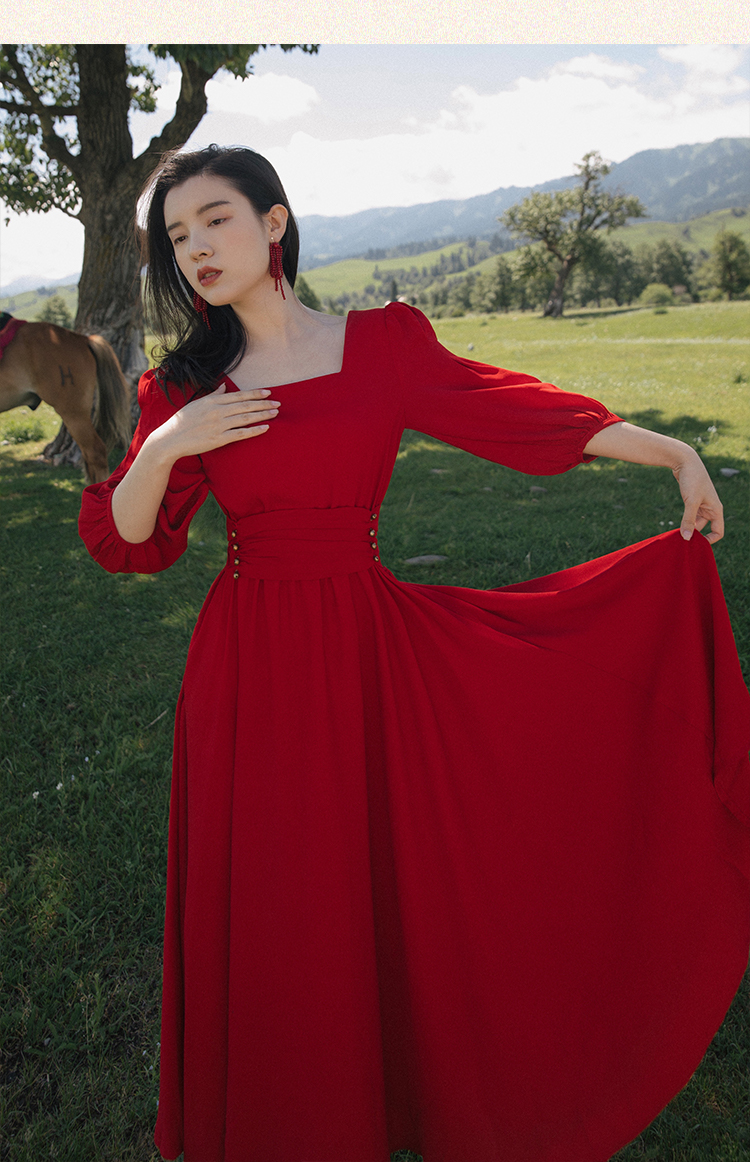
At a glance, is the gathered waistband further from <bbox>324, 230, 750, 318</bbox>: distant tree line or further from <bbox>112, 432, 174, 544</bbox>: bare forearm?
<bbox>324, 230, 750, 318</bbox>: distant tree line

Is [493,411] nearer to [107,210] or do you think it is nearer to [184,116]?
[107,210]

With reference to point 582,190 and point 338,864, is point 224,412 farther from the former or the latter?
point 582,190

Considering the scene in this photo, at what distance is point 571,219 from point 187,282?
5768 centimetres

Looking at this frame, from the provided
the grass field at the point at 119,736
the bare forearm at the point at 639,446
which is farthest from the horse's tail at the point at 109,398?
the bare forearm at the point at 639,446

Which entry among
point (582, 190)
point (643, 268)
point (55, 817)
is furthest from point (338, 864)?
point (643, 268)

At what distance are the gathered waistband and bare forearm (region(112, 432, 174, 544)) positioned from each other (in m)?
0.27

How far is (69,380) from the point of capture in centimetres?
845

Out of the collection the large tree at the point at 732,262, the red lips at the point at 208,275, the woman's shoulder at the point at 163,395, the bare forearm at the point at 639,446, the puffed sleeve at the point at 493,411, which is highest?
the large tree at the point at 732,262

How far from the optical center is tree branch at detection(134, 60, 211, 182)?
9.83 metres

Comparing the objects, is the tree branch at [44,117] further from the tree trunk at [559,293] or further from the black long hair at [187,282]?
the tree trunk at [559,293]

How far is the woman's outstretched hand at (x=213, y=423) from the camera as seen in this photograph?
1.92 metres

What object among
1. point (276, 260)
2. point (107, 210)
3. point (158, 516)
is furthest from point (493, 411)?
point (107, 210)

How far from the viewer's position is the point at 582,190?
49406 mm

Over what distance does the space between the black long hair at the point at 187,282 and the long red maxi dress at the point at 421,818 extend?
6.4 inches
